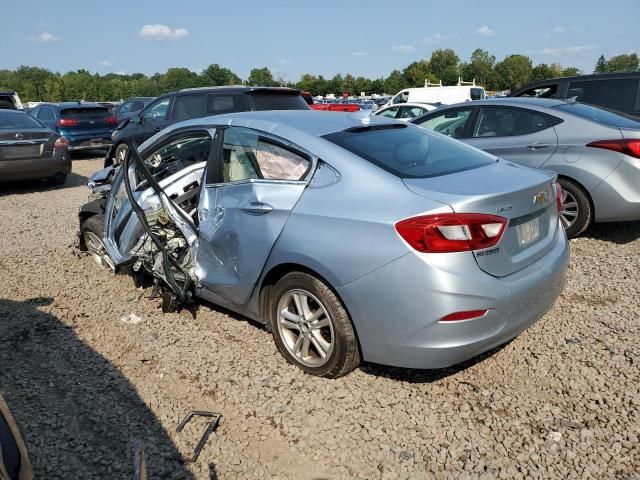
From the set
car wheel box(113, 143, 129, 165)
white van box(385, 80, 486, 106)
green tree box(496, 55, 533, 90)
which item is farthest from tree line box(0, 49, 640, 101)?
car wheel box(113, 143, 129, 165)

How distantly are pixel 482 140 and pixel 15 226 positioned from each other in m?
6.43

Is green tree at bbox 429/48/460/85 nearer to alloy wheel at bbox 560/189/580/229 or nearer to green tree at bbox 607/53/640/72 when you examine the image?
green tree at bbox 607/53/640/72

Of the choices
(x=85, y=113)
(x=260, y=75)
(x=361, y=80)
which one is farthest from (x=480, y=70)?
(x=85, y=113)

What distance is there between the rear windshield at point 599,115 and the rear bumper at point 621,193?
527 mm

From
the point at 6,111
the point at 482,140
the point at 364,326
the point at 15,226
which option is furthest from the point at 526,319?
the point at 6,111

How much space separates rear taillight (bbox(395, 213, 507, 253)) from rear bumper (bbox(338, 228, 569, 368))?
1.9 inches

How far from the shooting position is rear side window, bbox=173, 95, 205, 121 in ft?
29.7

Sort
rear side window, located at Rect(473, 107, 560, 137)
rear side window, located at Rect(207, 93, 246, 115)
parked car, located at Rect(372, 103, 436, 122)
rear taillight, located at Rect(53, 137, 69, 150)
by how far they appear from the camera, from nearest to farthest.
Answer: rear side window, located at Rect(473, 107, 560, 137) < rear side window, located at Rect(207, 93, 246, 115) < rear taillight, located at Rect(53, 137, 69, 150) < parked car, located at Rect(372, 103, 436, 122)

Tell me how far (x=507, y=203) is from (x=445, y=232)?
1.50 ft

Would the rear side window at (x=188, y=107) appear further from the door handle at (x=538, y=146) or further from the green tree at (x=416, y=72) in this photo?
the green tree at (x=416, y=72)

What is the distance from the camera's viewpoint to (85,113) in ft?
46.9

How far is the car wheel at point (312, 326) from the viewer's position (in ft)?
9.62

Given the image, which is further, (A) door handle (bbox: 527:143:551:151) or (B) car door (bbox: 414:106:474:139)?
(B) car door (bbox: 414:106:474:139)

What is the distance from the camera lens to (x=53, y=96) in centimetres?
8319
